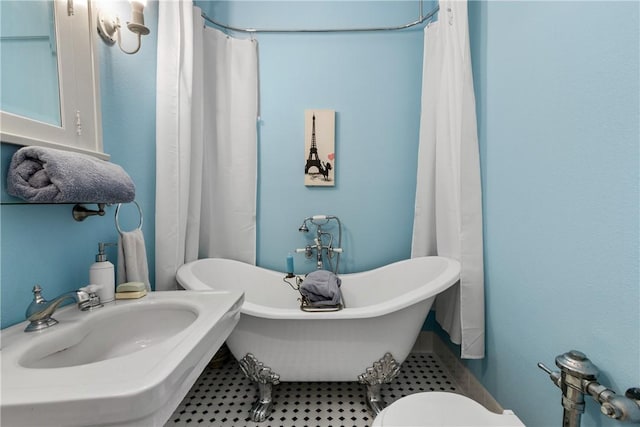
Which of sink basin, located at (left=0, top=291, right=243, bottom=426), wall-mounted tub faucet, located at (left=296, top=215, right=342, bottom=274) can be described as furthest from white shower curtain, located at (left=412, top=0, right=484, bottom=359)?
sink basin, located at (left=0, top=291, right=243, bottom=426)

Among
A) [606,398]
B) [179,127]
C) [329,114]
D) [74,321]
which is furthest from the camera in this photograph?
[329,114]

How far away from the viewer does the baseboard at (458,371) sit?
139 cm

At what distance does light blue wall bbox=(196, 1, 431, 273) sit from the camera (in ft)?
6.36

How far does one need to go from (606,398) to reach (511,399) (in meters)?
0.63

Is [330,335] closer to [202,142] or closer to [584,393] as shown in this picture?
[584,393]

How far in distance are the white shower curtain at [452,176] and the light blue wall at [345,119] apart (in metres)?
0.15

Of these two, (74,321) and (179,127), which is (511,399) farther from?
(179,127)

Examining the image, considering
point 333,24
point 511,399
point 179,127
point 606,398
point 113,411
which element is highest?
point 333,24

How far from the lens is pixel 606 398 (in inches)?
27.3

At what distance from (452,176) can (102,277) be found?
5.42ft

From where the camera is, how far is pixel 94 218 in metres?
1.11

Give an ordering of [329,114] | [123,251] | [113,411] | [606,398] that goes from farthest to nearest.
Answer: [329,114] < [123,251] < [606,398] < [113,411]

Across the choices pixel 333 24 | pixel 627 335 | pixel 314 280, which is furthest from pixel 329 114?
pixel 627 335

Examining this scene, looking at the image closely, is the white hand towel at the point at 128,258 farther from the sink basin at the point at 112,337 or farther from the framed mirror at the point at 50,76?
the framed mirror at the point at 50,76
